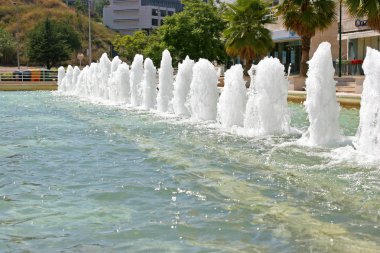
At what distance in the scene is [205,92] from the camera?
16703 millimetres

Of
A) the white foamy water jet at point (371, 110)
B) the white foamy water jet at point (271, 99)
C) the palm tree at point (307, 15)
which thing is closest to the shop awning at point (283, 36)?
the palm tree at point (307, 15)

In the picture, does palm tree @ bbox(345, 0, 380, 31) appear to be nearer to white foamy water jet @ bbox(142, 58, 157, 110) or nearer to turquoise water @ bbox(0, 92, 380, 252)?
white foamy water jet @ bbox(142, 58, 157, 110)

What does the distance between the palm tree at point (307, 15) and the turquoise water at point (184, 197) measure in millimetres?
19205

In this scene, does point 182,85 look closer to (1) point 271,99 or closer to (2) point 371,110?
(1) point 271,99

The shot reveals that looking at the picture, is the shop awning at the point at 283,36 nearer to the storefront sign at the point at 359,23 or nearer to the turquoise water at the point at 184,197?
the storefront sign at the point at 359,23

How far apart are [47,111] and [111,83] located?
7.12 m

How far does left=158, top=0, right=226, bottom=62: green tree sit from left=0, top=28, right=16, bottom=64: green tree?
64.3 metres

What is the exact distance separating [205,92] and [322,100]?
588 centimetres

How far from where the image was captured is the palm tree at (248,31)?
3547 centimetres

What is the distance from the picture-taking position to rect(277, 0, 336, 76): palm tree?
29.5m

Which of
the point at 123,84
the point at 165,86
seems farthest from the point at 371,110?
the point at 123,84

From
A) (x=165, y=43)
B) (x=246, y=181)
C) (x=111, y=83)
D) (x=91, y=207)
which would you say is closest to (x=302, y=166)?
(x=246, y=181)

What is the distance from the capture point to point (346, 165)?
8445mm

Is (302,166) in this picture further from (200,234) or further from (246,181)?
(200,234)
